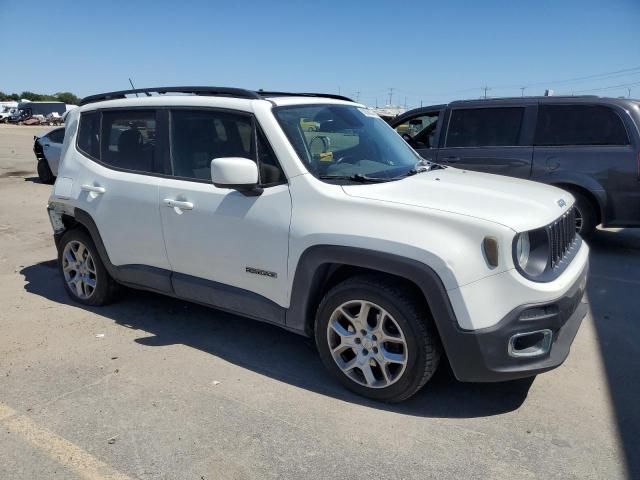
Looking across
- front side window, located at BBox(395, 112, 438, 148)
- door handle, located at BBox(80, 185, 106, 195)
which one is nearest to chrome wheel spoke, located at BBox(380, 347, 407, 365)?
door handle, located at BBox(80, 185, 106, 195)

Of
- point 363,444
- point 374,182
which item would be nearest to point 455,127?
point 374,182

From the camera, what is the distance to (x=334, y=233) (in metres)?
3.20

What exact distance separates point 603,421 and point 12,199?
1174 cm

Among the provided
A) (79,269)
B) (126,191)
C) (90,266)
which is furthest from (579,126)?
(79,269)

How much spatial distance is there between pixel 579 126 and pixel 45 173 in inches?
486

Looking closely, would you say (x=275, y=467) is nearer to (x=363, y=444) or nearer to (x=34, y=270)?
(x=363, y=444)

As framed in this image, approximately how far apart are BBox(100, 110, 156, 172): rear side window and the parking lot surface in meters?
1.36

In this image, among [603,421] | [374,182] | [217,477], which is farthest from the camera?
[374,182]

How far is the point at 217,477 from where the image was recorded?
266 centimetres

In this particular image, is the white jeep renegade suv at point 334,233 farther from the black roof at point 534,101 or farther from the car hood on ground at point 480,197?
the black roof at point 534,101

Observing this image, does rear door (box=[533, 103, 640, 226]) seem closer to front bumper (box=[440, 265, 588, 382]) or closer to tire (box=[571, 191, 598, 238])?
tire (box=[571, 191, 598, 238])

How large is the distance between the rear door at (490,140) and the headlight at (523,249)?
4.38 meters

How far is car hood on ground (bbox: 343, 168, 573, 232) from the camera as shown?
298 centimetres

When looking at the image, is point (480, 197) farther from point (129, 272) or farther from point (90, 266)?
point (90, 266)
